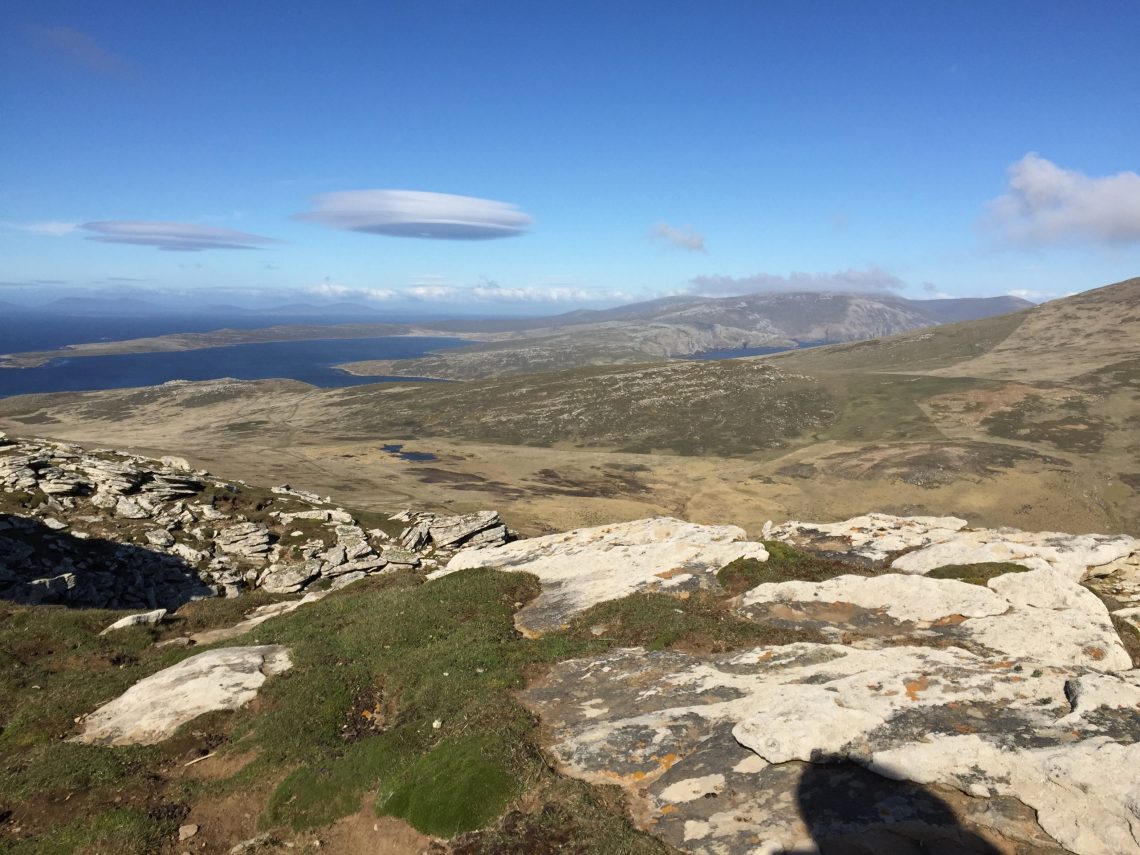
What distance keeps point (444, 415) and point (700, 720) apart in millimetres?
179126

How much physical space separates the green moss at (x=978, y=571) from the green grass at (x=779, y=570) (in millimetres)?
3166

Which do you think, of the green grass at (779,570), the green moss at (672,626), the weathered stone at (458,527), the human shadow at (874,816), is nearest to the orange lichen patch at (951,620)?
the green moss at (672,626)

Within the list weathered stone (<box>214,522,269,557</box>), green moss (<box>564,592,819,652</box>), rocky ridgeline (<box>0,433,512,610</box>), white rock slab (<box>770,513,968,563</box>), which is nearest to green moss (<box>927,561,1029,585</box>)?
white rock slab (<box>770,513,968,563</box>)

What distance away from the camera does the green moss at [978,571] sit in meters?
24.9

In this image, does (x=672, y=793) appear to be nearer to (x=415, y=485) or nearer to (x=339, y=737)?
(x=339, y=737)

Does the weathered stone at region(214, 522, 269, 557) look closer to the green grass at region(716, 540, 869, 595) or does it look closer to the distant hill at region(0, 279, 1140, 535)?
the green grass at region(716, 540, 869, 595)

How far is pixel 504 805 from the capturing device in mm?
14312

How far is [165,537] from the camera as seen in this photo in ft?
159

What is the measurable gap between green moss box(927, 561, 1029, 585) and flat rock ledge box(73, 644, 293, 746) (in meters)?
27.6

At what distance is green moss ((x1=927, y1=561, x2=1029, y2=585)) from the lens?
81.8ft

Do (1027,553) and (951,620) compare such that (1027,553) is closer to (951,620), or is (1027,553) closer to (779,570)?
(951,620)

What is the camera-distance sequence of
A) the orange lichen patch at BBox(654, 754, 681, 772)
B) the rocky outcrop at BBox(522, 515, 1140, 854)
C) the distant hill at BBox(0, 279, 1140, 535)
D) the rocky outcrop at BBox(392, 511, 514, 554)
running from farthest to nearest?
the distant hill at BBox(0, 279, 1140, 535)
the rocky outcrop at BBox(392, 511, 514, 554)
the orange lichen patch at BBox(654, 754, 681, 772)
the rocky outcrop at BBox(522, 515, 1140, 854)

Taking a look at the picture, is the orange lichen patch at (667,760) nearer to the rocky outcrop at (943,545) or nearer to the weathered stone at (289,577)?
the rocky outcrop at (943,545)

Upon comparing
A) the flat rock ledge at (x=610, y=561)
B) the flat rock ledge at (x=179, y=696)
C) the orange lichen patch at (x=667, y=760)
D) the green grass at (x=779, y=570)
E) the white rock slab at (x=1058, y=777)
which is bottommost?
the flat rock ledge at (x=179, y=696)
